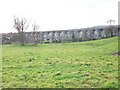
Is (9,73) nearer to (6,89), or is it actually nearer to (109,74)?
(6,89)

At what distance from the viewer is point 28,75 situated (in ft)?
41.7

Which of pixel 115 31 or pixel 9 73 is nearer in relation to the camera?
pixel 9 73

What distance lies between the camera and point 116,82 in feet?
34.0

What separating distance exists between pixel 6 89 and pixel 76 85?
2416mm

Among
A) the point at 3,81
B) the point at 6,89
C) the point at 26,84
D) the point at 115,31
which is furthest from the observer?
the point at 115,31

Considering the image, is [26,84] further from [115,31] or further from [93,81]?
[115,31]

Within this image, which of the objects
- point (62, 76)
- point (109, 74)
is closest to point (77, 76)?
point (62, 76)

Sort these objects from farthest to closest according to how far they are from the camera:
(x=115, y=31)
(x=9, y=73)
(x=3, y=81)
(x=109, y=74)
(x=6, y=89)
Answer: (x=115, y=31) < (x=9, y=73) < (x=109, y=74) < (x=3, y=81) < (x=6, y=89)

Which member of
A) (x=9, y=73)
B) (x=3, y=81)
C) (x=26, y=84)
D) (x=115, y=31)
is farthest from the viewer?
(x=115, y=31)

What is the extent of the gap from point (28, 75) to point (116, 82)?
4114mm

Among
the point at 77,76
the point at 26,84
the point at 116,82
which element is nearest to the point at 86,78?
the point at 77,76

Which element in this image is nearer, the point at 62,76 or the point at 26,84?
the point at 26,84

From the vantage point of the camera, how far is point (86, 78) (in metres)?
11.5

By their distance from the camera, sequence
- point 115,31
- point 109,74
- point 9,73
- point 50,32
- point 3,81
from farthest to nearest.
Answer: point 50,32
point 115,31
point 9,73
point 109,74
point 3,81
